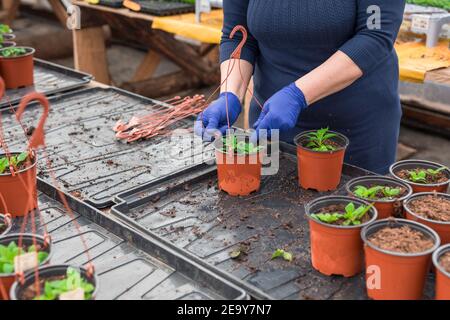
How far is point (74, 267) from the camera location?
115 centimetres

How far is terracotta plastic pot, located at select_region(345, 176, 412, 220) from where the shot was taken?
139cm

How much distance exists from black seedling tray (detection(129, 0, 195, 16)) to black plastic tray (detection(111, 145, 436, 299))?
2000mm

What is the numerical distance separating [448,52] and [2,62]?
2.03 metres

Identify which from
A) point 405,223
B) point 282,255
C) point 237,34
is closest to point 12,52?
point 237,34

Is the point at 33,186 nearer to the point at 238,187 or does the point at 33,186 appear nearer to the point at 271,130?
the point at 238,187

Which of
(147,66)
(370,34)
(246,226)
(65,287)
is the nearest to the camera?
(65,287)

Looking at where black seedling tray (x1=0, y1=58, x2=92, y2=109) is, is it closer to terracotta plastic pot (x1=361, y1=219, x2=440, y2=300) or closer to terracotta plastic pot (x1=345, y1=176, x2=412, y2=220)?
terracotta plastic pot (x1=345, y1=176, x2=412, y2=220)

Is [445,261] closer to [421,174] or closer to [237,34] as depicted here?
[421,174]

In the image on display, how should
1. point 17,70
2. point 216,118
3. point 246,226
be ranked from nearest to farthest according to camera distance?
point 246,226
point 216,118
point 17,70

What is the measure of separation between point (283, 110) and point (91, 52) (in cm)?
282

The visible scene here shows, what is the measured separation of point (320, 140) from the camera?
1.67 metres

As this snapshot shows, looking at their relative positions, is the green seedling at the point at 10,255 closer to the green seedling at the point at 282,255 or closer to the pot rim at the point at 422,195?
the green seedling at the point at 282,255

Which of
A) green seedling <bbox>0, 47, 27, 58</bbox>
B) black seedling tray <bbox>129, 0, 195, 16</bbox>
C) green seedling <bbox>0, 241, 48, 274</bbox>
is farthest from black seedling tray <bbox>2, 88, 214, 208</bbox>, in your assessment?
black seedling tray <bbox>129, 0, 195, 16</bbox>

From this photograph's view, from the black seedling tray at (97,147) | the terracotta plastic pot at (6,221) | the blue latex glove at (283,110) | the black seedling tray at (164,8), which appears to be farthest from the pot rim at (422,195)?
the black seedling tray at (164,8)
